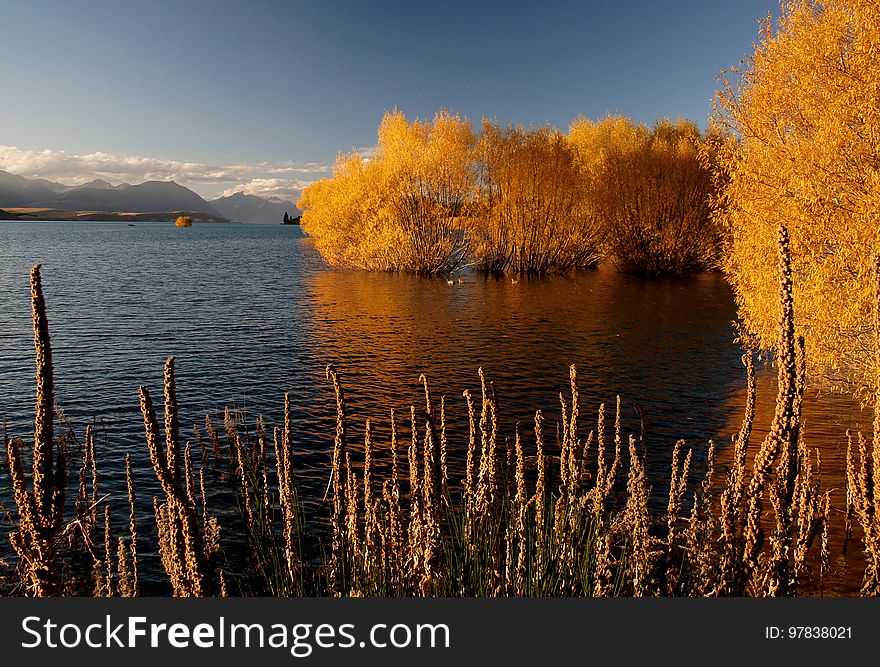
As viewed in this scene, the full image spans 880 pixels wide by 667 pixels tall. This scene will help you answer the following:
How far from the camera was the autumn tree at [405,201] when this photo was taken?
6372 cm

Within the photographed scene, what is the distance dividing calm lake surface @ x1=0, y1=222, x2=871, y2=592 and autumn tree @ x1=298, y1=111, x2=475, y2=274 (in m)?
12.2

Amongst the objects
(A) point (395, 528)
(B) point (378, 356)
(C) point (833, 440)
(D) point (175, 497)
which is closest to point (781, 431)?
(D) point (175, 497)

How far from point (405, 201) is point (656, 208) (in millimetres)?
29165

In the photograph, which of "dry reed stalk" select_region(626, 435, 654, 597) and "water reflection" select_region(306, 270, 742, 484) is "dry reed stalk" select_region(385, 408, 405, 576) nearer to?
"dry reed stalk" select_region(626, 435, 654, 597)

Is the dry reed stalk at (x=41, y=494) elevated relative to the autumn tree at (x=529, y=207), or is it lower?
lower

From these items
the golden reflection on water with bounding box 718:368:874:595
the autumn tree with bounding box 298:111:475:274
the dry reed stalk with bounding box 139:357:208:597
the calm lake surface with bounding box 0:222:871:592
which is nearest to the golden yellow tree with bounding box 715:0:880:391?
the golden reflection on water with bounding box 718:368:874:595

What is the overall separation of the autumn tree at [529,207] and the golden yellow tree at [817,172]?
45904 mm

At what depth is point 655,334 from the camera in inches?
1421

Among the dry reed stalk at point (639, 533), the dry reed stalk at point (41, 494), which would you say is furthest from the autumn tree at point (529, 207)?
the dry reed stalk at point (41, 494)

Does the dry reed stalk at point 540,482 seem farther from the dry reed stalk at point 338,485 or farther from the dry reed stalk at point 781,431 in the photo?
the dry reed stalk at point 781,431

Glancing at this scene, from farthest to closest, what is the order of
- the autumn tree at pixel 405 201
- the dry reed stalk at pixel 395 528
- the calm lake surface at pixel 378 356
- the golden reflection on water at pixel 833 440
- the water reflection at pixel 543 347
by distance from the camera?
the autumn tree at pixel 405 201, the water reflection at pixel 543 347, the calm lake surface at pixel 378 356, the golden reflection on water at pixel 833 440, the dry reed stalk at pixel 395 528

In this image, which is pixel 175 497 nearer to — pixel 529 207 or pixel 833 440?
pixel 833 440

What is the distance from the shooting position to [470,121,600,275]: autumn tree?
6606 cm

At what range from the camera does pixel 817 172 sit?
1831 centimetres
